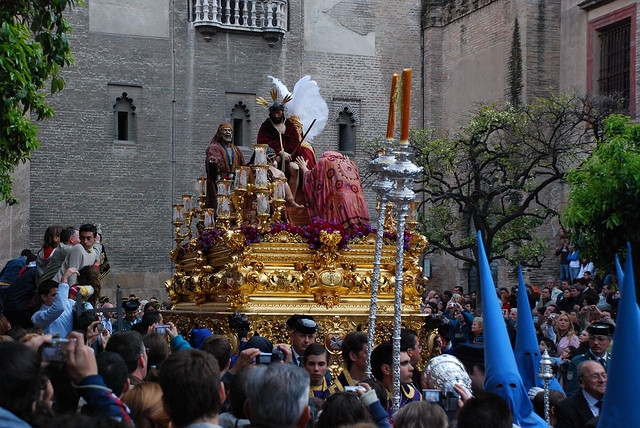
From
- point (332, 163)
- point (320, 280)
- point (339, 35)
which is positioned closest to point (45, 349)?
point (320, 280)

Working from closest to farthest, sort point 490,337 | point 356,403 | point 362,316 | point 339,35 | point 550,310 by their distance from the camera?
point 356,403
point 490,337
point 362,316
point 550,310
point 339,35

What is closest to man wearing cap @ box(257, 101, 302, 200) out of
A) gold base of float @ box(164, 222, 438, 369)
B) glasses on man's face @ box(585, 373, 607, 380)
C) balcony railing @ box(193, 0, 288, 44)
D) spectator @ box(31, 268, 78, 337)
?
gold base of float @ box(164, 222, 438, 369)

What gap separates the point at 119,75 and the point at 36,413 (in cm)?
2666

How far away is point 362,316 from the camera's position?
1184 centimetres

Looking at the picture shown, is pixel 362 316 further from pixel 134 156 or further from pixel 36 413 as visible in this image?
pixel 134 156

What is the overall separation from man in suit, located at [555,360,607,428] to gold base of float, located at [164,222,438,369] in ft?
13.2

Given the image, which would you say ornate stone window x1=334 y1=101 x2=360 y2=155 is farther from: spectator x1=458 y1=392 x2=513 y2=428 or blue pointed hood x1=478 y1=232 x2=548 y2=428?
spectator x1=458 y1=392 x2=513 y2=428

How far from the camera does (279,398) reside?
15.5 feet

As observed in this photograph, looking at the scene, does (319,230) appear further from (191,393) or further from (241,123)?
(241,123)

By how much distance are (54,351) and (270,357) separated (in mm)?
1921

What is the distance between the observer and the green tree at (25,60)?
1122cm

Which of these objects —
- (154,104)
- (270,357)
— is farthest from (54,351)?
(154,104)

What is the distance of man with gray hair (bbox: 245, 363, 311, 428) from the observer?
471cm

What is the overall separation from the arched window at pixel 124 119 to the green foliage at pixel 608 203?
577 inches
